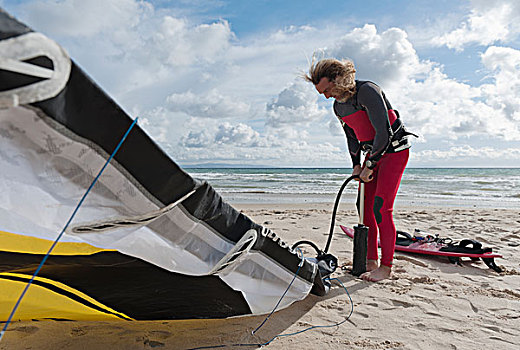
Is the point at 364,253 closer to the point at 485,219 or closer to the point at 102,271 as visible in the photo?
the point at 102,271

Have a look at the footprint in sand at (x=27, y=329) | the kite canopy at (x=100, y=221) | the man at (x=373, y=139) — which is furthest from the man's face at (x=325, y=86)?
the footprint in sand at (x=27, y=329)

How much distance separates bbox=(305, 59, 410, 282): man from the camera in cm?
257

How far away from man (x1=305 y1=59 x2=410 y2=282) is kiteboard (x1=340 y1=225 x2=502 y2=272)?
0.88 metres

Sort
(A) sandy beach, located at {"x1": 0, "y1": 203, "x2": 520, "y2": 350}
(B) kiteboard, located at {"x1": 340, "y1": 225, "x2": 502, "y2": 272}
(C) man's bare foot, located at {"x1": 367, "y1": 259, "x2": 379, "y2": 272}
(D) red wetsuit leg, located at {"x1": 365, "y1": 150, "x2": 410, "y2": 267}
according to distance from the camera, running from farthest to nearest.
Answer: (B) kiteboard, located at {"x1": 340, "y1": 225, "x2": 502, "y2": 272}, (C) man's bare foot, located at {"x1": 367, "y1": 259, "x2": 379, "y2": 272}, (D) red wetsuit leg, located at {"x1": 365, "y1": 150, "x2": 410, "y2": 267}, (A) sandy beach, located at {"x1": 0, "y1": 203, "x2": 520, "y2": 350}

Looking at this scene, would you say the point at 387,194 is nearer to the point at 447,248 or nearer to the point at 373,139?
the point at 373,139

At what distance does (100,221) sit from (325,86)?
1.99m

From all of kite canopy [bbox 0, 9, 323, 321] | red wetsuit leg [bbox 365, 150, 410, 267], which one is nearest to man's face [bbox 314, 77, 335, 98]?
red wetsuit leg [bbox 365, 150, 410, 267]

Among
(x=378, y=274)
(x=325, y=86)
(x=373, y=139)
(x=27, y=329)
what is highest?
(x=325, y=86)

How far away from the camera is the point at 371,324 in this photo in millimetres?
2023

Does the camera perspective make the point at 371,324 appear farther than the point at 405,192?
No

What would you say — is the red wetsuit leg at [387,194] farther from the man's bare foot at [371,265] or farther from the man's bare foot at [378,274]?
the man's bare foot at [371,265]

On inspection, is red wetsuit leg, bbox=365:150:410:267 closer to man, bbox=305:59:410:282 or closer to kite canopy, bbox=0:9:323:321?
man, bbox=305:59:410:282

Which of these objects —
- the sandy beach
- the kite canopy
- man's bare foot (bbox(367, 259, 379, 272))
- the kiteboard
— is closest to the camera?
the kite canopy

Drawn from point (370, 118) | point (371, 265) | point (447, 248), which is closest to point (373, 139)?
point (370, 118)
